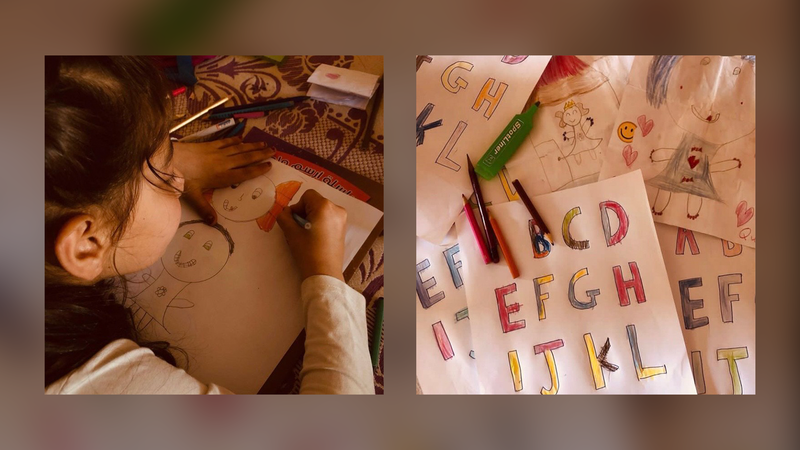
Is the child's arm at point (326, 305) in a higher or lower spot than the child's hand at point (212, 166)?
lower

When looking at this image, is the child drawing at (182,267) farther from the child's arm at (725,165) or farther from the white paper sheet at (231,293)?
the child's arm at (725,165)

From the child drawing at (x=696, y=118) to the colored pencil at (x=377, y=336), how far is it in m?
0.34

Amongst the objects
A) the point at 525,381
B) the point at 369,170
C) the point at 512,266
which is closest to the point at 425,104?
the point at 369,170

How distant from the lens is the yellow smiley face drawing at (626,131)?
0.57m

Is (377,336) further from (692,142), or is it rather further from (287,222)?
(692,142)

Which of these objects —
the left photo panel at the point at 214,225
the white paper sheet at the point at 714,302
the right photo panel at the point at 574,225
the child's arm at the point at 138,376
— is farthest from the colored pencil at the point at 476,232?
the child's arm at the point at 138,376

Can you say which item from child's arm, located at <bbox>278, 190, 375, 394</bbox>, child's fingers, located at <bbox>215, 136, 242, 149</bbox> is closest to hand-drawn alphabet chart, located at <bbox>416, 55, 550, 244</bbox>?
child's arm, located at <bbox>278, 190, 375, 394</bbox>

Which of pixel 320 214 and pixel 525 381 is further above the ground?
pixel 320 214

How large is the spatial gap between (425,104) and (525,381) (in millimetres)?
345

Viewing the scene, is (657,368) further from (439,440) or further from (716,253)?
(439,440)

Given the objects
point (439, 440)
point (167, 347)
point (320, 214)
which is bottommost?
point (439, 440)

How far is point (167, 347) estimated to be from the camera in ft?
1.82

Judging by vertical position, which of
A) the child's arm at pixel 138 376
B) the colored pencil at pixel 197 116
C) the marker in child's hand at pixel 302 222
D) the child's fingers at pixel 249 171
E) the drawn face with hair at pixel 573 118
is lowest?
the child's arm at pixel 138 376

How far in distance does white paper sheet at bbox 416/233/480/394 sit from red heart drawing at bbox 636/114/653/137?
0.26 m
